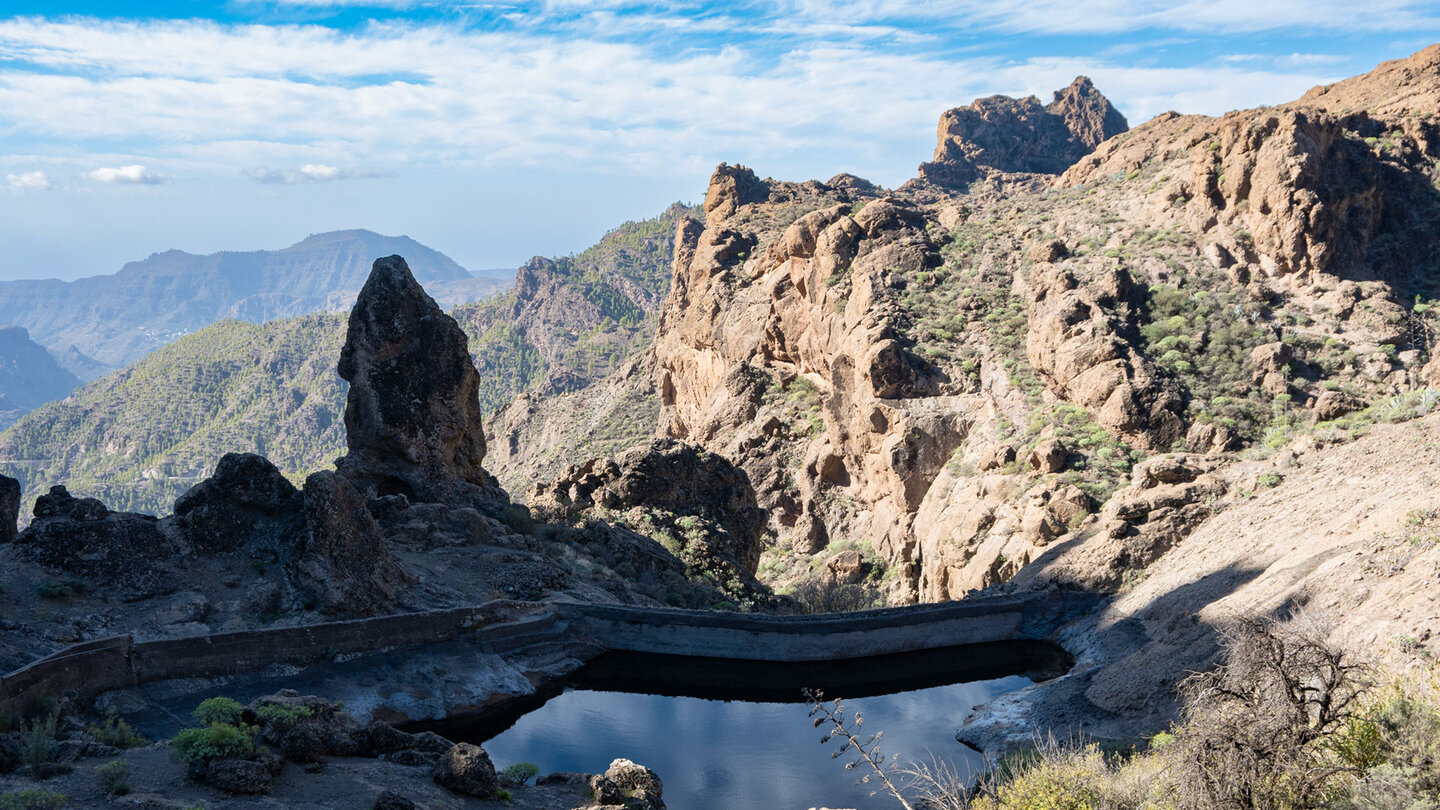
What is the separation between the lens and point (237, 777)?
13.9m

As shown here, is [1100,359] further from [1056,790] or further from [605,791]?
[605,791]

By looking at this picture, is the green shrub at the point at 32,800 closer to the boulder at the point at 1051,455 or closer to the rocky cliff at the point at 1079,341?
the rocky cliff at the point at 1079,341

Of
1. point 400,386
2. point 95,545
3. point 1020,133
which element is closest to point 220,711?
point 95,545

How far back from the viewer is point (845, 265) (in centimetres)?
5138

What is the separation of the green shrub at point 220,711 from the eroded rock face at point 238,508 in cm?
692

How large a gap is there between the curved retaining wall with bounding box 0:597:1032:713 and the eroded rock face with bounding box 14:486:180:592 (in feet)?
8.05

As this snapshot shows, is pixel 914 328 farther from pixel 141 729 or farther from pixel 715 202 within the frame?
pixel 141 729

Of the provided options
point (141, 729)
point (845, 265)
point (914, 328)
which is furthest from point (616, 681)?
point (845, 265)

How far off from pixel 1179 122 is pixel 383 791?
70.9 meters

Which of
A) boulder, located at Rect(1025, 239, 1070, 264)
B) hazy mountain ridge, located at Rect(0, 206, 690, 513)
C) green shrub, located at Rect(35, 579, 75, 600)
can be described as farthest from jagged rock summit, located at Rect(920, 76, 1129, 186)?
green shrub, located at Rect(35, 579, 75, 600)

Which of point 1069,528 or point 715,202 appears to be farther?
point 715,202

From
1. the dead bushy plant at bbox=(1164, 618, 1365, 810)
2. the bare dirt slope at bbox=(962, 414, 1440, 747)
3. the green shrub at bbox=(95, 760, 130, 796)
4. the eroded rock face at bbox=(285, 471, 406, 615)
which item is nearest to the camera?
the dead bushy plant at bbox=(1164, 618, 1365, 810)

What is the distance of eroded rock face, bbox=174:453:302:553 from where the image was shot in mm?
22078

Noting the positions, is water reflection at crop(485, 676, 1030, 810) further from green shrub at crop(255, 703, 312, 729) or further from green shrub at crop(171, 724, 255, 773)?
green shrub at crop(171, 724, 255, 773)
